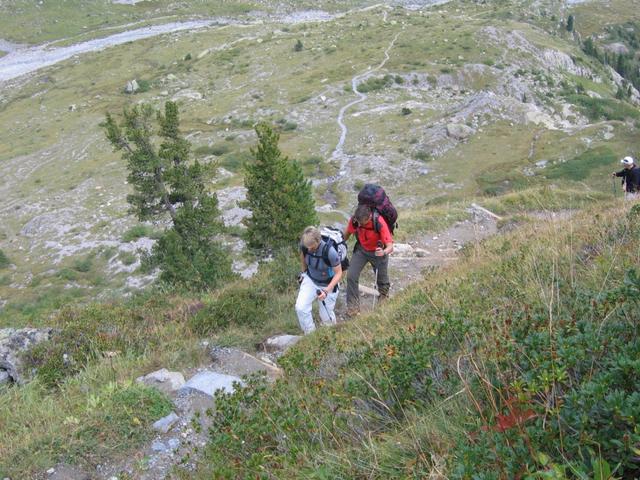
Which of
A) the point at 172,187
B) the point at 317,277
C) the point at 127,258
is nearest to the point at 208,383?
the point at 317,277

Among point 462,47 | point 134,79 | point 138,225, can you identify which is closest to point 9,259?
point 138,225

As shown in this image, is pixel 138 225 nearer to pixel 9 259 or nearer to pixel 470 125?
pixel 9 259

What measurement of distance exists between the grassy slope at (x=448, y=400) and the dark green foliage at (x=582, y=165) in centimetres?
3147

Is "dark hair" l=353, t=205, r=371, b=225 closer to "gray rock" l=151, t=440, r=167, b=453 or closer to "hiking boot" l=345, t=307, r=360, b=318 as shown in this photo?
"hiking boot" l=345, t=307, r=360, b=318

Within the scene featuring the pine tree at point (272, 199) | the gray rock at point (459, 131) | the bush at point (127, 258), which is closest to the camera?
the pine tree at point (272, 199)

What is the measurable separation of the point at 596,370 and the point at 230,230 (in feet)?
108

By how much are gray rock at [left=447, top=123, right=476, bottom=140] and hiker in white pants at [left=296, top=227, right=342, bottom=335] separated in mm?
39144

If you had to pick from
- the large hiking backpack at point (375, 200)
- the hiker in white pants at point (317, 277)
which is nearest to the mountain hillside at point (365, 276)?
the hiker in white pants at point (317, 277)

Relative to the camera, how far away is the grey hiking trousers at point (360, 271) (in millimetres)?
8883

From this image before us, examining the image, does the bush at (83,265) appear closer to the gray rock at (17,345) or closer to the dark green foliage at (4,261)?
the dark green foliage at (4,261)

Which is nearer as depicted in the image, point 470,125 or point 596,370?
point 596,370

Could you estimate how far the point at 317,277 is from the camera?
8.47 m

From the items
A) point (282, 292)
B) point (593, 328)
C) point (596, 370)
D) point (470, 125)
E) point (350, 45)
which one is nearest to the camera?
point (596, 370)

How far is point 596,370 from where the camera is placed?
2.84 m
